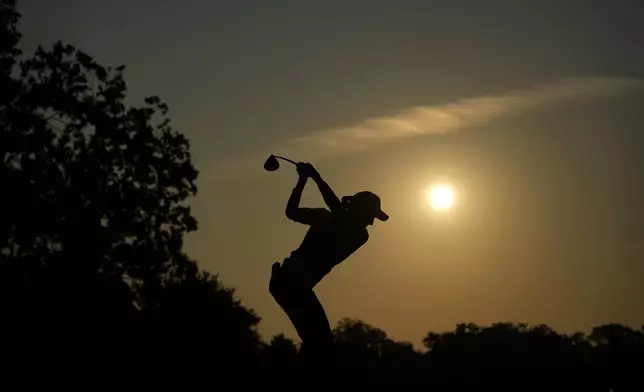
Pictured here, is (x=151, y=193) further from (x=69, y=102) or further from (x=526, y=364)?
→ (x=526, y=364)

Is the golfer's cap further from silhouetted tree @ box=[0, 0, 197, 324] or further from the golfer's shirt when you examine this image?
silhouetted tree @ box=[0, 0, 197, 324]

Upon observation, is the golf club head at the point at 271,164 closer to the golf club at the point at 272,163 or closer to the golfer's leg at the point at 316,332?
the golf club at the point at 272,163

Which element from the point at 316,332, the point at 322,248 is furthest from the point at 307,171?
the point at 316,332

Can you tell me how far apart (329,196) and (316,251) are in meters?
0.71

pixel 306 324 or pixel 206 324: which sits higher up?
pixel 206 324

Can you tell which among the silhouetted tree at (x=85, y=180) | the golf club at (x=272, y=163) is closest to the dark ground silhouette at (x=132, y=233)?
the silhouetted tree at (x=85, y=180)

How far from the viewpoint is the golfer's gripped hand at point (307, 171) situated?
38.0ft

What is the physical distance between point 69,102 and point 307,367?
41566 mm

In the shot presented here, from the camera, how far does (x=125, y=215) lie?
172ft

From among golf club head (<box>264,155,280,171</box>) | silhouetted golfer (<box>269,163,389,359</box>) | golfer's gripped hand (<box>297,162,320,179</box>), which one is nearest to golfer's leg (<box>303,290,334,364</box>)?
silhouetted golfer (<box>269,163,389,359</box>)

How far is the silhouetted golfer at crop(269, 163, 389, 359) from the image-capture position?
36.1ft

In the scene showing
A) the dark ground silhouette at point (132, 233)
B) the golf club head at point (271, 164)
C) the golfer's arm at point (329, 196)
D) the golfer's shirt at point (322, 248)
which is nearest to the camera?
the golfer's shirt at point (322, 248)

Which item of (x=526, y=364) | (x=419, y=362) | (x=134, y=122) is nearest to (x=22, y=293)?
(x=134, y=122)

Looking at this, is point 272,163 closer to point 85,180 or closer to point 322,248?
point 322,248
